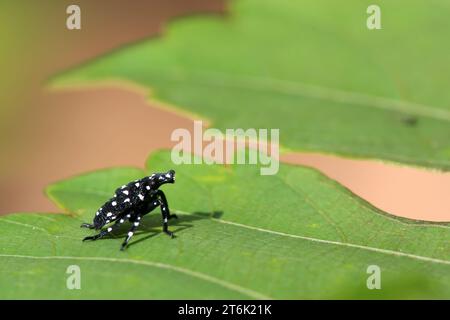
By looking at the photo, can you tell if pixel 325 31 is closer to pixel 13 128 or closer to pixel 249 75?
pixel 249 75

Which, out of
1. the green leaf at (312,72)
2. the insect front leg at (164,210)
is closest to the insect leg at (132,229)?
the insect front leg at (164,210)

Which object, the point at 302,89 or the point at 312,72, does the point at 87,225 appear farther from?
the point at 312,72

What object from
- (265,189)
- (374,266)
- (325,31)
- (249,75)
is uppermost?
(325,31)

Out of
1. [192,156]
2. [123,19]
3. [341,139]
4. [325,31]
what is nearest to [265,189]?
[192,156]

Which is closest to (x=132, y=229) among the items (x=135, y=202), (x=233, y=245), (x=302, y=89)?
(x=135, y=202)

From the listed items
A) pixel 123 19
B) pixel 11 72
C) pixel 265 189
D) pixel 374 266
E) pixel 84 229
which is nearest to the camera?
pixel 374 266

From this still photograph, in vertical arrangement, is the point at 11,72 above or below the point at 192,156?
above

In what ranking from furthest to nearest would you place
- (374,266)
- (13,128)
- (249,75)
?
1. (13,128)
2. (249,75)
3. (374,266)

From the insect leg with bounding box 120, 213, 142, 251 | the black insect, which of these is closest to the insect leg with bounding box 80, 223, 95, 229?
the black insect
